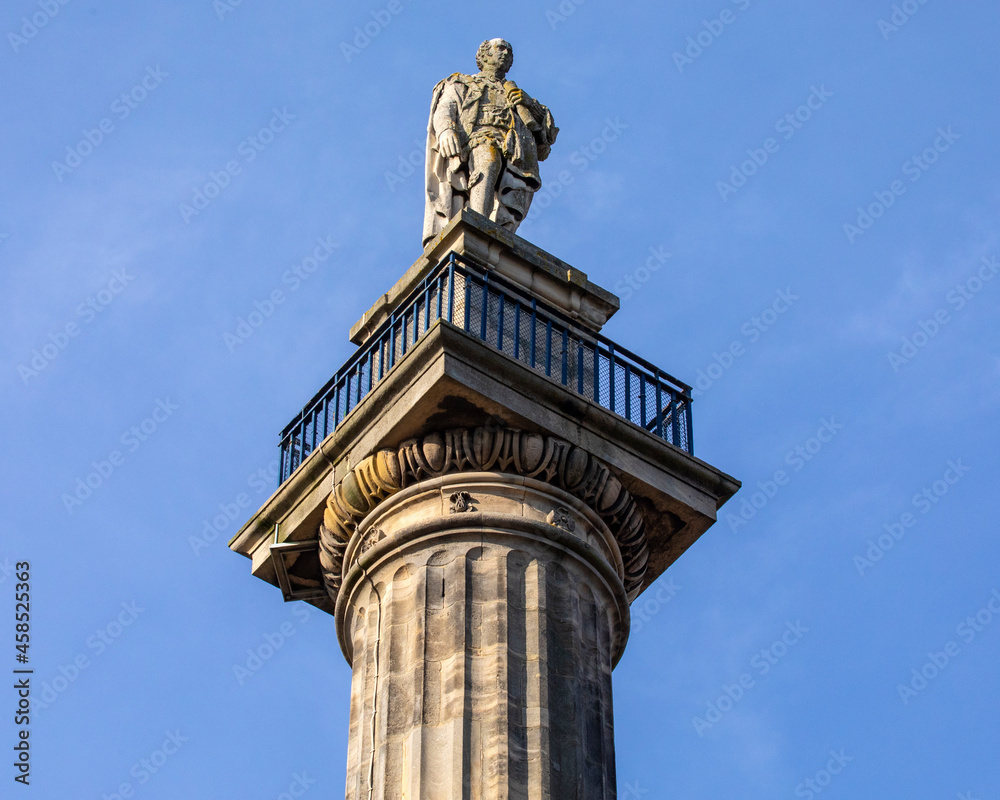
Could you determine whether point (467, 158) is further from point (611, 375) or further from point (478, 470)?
point (478, 470)

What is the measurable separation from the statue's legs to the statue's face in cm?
169

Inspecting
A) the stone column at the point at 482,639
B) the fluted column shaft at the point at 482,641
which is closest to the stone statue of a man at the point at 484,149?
the stone column at the point at 482,639

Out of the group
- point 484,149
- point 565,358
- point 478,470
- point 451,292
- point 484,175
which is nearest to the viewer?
point 478,470

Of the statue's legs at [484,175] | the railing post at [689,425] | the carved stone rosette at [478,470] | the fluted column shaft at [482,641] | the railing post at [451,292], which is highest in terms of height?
the statue's legs at [484,175]

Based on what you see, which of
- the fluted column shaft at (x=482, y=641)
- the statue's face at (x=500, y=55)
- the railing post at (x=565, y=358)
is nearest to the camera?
the fluted column shaft at (x=482, y=641)

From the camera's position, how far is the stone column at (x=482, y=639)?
15656 millimetres

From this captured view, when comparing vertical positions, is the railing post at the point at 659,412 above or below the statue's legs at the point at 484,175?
below

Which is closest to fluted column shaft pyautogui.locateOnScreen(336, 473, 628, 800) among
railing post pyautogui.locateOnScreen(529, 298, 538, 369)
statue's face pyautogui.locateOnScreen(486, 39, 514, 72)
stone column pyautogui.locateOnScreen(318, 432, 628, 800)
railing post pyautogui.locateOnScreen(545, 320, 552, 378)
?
stone column pyautogui.locateOnScreen(318, 432, 628, 800)

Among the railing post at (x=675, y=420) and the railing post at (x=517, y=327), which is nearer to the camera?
the railing post at (x=517, y=327)

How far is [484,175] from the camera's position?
2156 cm

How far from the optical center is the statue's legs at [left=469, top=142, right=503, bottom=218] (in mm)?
21406

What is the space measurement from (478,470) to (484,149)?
5474 mm

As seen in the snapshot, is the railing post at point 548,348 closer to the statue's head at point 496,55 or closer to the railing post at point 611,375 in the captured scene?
the railing post at point 611,375

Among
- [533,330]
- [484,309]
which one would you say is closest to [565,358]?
[533,330]
